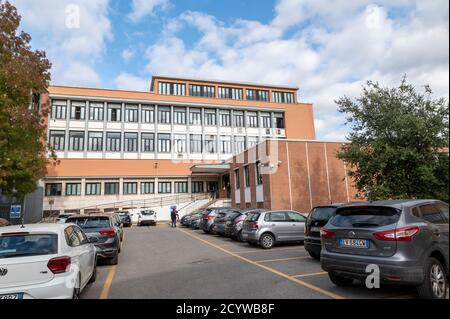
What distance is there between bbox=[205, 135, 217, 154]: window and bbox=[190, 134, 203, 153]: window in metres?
0.97

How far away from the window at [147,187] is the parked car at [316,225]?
39.7 meters

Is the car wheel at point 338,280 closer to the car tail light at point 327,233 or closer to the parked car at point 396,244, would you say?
the parked car at point 396,244

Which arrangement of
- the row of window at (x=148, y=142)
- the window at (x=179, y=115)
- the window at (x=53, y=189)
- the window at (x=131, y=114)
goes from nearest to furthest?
the window at (x=53, y=189) → the row of window at (x=148, y=142) → the window at (x=131, y=114) → the window at (x=179, y=115)

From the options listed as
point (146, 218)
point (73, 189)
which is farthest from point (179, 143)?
point (146, 218)

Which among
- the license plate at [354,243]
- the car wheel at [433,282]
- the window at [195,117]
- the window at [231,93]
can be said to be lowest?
the car wheel at [433,282]

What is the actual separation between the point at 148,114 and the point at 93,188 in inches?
536

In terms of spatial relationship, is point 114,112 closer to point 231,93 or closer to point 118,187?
point 118,187

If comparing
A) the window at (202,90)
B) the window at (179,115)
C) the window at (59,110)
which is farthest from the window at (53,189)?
the window at (202,90)

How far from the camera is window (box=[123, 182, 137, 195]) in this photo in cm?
4624

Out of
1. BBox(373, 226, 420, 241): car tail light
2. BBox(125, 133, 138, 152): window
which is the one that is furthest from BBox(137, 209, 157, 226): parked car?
BBox(373, 226, 420, 241): car tail light

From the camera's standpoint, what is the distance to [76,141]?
46.6 metres

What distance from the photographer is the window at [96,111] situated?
47.7m

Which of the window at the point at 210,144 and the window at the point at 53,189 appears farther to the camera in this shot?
the window at the point at 210,144

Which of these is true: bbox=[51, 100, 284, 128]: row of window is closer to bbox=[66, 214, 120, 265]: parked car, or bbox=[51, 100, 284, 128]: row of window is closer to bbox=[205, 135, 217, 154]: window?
bbox=[205, 135, 217, 154]: window
